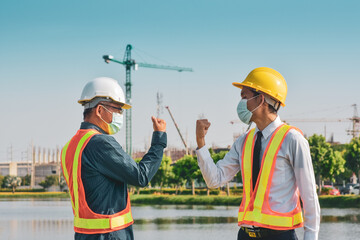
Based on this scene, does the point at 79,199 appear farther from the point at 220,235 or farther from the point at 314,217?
the point at 220,235

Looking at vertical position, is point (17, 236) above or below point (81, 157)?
below

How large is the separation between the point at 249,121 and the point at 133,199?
50795 millimetres

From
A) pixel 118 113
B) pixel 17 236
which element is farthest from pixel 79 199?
pixel 17 236

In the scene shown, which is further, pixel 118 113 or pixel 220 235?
pixel 220 235

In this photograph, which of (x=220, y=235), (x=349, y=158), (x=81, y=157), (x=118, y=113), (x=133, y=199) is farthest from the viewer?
(x=133, y=199)

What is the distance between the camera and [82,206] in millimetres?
3865

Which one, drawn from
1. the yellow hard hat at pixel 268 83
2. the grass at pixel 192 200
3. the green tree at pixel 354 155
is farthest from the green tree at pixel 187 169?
the yellow hard hat at pixel 268 83

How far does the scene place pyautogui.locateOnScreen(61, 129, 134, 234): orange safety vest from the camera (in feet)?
12.5

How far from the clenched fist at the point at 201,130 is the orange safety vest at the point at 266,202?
17.8 inches

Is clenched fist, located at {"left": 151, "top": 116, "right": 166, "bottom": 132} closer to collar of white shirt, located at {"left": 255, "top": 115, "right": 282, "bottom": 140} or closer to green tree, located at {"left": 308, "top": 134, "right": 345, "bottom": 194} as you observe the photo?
collar of white shirt, located at {"left": 255, "top": 115, "right": 282, "bottom": 140}

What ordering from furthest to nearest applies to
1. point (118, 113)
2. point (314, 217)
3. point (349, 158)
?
point (349, 158)
point (118, 113)
point (314, 217)

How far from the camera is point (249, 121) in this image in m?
4.08

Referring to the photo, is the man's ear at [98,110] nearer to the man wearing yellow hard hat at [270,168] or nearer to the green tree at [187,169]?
the man wearing yellow hard hat at [270,168]

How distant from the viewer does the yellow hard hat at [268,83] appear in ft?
13.2
